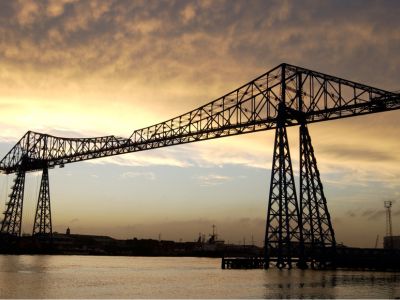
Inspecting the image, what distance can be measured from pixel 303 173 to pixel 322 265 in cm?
1032

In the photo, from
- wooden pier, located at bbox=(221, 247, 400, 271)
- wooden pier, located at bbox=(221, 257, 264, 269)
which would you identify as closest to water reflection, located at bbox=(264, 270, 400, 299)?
wooden pier, located at bbox=(221, 247, 400, 271)

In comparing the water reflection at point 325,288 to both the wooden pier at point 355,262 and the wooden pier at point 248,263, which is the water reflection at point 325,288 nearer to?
the wooden pier at point 355,262

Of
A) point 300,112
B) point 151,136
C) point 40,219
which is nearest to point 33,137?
point 40,219

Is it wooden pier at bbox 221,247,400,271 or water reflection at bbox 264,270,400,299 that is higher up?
wooden pier at bbox 221,247,400,271

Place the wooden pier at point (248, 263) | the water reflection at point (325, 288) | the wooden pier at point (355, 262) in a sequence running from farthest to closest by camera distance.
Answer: the wooden pier at point (248, 263) → the wooden pier at point (355, 262) → the water reflection at point (325, 288)

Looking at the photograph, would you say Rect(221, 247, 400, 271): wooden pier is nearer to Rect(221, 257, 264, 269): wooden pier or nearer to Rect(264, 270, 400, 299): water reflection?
Rect(221, 257, 264, 269): wooden pier

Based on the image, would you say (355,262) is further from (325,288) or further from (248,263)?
(325,288)

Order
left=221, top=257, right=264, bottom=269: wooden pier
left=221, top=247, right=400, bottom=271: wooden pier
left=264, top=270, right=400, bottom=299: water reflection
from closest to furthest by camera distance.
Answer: left=264, top=270, right=400, bottom=299: water reflection, left=221, top=247, right=400, bottom=271: wooden pier, left=221, top=257, right=264, bottom=269: wooden pier

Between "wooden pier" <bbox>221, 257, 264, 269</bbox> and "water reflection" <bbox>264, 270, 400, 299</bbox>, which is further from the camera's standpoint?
"wooden pier" <bbox>221, 257, 264, 269</bbox>

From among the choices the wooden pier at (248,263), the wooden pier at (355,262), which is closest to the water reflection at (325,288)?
the wooden pier at (355,262)

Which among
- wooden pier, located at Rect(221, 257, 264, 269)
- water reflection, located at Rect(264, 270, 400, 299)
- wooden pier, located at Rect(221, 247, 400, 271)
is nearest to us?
water reflection, located at Rect(264, 270, 400, 299)

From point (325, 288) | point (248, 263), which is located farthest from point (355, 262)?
point (325, 288)

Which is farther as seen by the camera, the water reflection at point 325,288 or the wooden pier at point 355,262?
the wooden pier at point 355,262

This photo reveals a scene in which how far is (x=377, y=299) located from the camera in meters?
27.8
